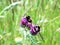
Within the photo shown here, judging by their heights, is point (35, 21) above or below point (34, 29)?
below

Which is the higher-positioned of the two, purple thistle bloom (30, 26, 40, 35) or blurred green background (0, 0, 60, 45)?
purple thistle bloom (30, 26, 40, 35)

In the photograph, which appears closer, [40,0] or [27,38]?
[27,38]

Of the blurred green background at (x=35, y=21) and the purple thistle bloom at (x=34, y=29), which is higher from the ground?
the purple thistle bloom at (x=34, y=29)

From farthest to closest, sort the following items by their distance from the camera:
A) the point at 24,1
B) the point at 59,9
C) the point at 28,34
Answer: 1. the point at 59,9
2. the point at 24,1
3. the point at 28,34

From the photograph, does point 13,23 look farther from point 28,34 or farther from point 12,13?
point 28,34

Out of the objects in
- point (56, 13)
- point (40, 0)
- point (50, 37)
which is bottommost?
point (50, 37)

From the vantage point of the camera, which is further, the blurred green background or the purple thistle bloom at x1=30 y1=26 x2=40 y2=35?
the blurred green background

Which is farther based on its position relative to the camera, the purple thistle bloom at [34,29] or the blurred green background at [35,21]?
the blurred green background at [35,21]

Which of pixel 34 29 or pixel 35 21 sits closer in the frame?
pixel 34 29

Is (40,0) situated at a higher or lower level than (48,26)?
higher

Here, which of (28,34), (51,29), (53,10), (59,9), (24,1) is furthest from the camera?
(59,9)

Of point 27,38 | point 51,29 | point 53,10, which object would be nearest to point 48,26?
point 51,29
